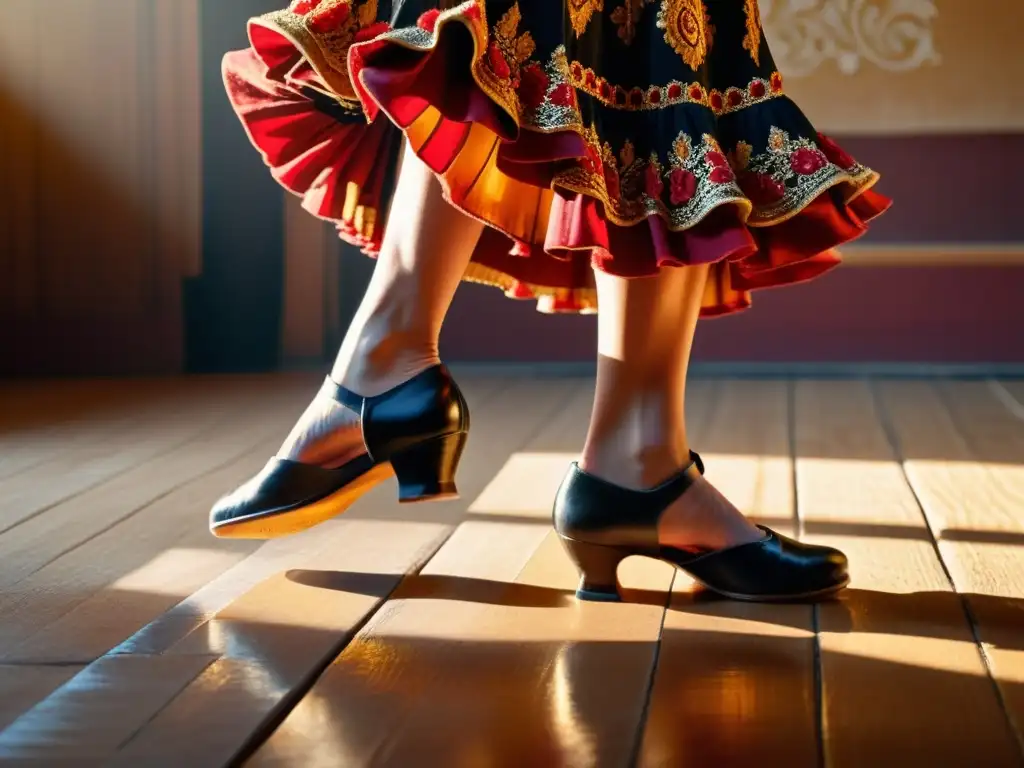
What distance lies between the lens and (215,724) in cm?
67

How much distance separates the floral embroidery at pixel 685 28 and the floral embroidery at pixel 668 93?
0.02 meters

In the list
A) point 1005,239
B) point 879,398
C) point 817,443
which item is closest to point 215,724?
point 817,443

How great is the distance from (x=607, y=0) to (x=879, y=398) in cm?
165

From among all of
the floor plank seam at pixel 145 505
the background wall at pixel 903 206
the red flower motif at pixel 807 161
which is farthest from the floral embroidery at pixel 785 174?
the background wall at pixel 903 206

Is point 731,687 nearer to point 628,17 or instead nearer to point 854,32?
point 628,17

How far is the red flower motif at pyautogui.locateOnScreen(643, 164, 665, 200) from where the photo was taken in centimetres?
88

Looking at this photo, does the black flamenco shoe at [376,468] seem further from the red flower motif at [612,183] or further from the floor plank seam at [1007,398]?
the floor plank seam at [1007,398]

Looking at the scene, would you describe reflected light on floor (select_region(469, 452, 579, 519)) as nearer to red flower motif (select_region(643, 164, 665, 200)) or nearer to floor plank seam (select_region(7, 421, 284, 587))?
floor plank seam (select_region(7, 421, 284, 587))

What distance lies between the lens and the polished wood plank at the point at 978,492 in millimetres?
860

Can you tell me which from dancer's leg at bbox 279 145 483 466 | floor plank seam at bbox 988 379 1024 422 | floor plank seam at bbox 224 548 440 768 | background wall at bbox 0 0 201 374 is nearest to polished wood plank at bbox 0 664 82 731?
floor plank seam at bbox 224 548 440 768

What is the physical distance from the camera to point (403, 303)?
0.92m

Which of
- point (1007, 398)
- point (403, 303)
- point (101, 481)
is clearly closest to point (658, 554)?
point (403, 303)

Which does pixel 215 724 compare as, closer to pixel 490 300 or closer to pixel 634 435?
pixel 634 435

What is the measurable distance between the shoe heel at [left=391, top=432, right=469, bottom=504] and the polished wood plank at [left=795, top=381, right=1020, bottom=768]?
0.30 metres
